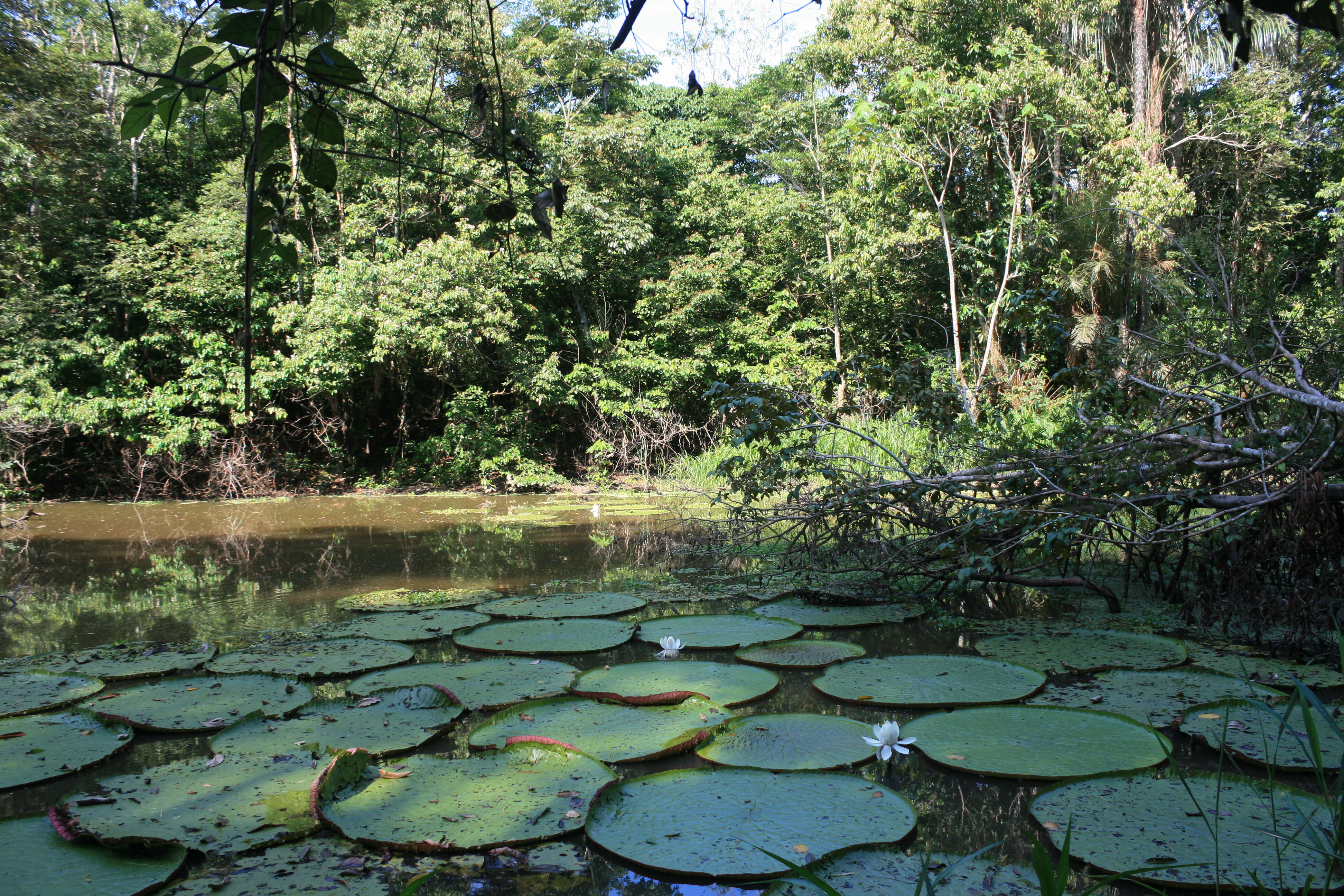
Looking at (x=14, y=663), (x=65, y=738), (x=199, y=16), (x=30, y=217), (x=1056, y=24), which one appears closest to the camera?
(x=199, y=16)

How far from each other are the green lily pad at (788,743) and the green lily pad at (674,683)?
0.71 ft

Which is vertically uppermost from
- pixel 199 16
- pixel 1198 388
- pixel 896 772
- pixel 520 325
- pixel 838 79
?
pixel 838 79

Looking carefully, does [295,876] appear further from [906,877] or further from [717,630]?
[717,630]

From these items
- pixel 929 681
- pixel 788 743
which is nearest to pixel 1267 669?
pixel 929 681

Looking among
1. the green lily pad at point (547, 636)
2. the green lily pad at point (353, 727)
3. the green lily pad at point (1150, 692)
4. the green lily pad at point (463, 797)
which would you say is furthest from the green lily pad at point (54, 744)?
the green lily pad at point (1150, 692)

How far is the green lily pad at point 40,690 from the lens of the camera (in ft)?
7.63

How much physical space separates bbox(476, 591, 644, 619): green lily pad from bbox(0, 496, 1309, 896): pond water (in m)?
0.12

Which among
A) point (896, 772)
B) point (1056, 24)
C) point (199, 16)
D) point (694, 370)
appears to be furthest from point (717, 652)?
point (1056, 24)

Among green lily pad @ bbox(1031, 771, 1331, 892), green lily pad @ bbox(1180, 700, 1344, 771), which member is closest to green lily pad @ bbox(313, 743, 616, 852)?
green lily pad @ bbox(1031, 771, 1331, 892)

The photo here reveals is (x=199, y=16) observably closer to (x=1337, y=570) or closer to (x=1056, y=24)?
(x=1337, y=570)

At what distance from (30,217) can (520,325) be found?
637cm

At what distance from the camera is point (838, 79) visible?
13.6 metres

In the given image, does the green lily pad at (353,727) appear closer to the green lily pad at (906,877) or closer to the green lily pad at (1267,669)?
the green lily pad at (906,877)

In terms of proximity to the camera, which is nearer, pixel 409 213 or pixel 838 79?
pixel 409 213
